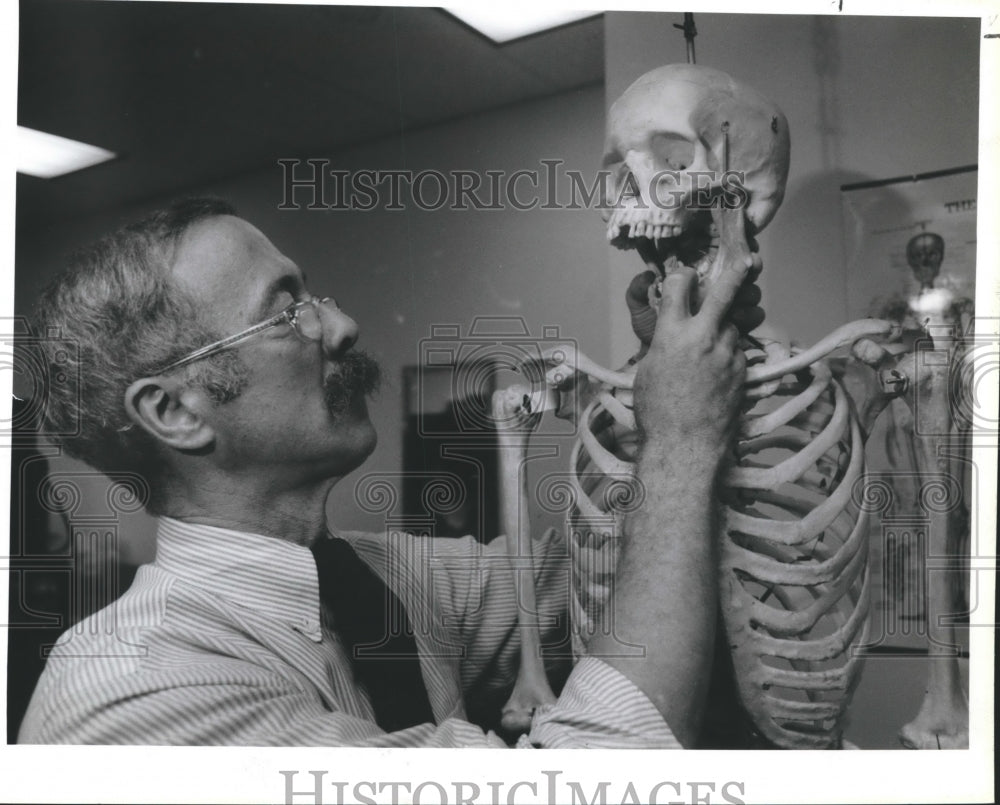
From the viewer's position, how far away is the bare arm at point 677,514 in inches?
51.3

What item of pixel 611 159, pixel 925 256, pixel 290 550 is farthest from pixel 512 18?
pixel 290 550

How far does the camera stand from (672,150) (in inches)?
54.7

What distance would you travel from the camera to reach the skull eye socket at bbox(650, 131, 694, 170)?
1382 mm

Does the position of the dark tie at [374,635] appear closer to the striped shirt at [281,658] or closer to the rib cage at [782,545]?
the striped shirt at [281,658]

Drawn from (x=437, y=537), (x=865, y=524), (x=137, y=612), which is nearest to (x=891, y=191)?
(x=865, y=524)

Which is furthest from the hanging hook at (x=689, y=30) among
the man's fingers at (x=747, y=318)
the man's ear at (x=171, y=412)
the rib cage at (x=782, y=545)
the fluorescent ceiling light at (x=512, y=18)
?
the man's ear at (x=171, y=412)

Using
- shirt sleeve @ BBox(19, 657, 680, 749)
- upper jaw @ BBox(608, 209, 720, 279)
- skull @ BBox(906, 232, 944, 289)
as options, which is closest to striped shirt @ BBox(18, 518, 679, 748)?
shirt sleeve @ BBox(19, 657, 680, 749)

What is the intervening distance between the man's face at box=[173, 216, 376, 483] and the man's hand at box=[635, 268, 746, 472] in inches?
16.8

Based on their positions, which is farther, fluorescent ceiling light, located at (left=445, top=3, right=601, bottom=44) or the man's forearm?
fluorescent ceiling light, located at (left=445, top=3, right=601, bottom=44)

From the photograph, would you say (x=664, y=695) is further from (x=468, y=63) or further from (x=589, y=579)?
(x=468, y=63)

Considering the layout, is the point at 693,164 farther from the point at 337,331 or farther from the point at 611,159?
the point at 337,331

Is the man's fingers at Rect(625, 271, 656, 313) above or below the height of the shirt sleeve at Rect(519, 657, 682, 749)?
above

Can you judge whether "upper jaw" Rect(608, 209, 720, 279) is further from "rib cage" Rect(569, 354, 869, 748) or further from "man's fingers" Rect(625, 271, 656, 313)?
"rib cage" Rect(569, 354, 869, 748)

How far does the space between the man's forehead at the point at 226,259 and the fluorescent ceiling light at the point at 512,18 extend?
0.47 m
